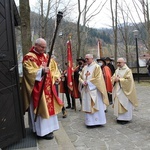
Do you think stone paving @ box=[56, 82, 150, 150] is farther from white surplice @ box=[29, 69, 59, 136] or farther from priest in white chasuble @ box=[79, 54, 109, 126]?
white surplice @ box=[29, 69, 59, 136]

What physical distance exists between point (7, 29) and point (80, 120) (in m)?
4.33

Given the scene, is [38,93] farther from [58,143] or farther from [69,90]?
[69,90]

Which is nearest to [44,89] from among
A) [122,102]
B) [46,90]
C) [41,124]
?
[46,90]

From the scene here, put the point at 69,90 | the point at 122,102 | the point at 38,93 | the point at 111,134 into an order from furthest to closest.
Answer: the point at 69,90 < the point at 122,102 < the point at 111,134 < the point at 38,93

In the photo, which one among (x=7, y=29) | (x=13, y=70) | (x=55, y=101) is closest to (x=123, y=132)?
(x=55, y=101)

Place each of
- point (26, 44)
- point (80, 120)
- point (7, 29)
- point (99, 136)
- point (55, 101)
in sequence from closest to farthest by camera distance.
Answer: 1. point (7, 29)
2. point (55, 101)
3. point (99, 136)
4. point (80, 120)
5. point (26, 44)

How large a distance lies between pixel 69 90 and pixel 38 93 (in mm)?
4706

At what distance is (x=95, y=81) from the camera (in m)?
6.96

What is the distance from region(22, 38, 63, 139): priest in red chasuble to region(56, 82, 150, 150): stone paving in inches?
21.4

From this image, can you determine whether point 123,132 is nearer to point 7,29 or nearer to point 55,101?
point 55,101

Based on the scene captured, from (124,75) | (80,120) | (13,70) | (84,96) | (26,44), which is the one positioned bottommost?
(80,120)

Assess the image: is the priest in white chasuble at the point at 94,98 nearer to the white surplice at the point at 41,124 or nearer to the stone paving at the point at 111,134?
the stone paving at the point at 111,134

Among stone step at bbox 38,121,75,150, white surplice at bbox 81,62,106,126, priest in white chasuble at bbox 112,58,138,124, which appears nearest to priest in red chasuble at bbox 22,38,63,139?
stone step at bbox 38,121,75,150

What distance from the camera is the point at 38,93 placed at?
5086 millimetres
